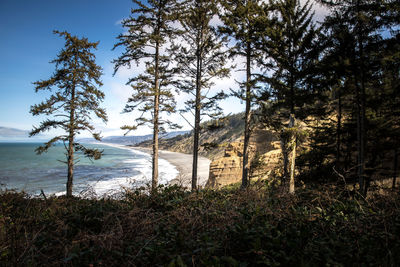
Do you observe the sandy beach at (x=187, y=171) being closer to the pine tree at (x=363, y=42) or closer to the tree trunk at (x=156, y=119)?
the tree trunk at (x=156, y=119)

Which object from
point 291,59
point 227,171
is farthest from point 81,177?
point 291,59

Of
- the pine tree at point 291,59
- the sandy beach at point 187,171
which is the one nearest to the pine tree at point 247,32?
the pine tree at point 291,59

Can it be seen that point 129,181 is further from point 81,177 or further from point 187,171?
point 187,171

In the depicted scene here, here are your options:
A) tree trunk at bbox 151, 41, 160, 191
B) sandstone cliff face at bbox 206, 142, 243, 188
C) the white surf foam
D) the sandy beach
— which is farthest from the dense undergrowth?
sandstone cliff face at bbox 206, 142, 243, 188

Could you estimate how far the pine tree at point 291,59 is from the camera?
34.7 feet

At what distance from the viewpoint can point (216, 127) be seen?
12609 mm

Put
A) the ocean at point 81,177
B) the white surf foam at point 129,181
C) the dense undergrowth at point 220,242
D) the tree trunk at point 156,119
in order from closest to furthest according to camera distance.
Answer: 1. the dense undergrowth at point 220,242
2. the white surf foam at point 129,181
3. the ocean at point 81,177
4. the tree trunk at point 156,119

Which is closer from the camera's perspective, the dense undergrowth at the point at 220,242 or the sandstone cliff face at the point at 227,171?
the dense undergrowth at the point at 220,242

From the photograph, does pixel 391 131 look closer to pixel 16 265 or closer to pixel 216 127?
pixel 216 127

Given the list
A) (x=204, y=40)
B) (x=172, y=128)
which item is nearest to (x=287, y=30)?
(x=204, y=40)

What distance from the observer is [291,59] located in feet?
35.9

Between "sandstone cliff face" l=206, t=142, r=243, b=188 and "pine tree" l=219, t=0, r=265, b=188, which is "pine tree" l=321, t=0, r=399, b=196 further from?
"sandstone cliff face" l=206, t=142, r=243, b=188

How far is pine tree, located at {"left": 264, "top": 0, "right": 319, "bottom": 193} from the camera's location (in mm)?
10586

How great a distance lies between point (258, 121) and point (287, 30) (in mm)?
5404
